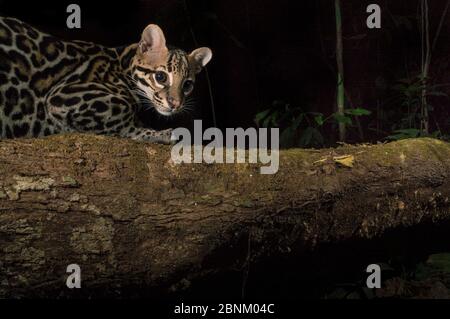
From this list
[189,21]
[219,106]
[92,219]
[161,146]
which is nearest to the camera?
[92,219]

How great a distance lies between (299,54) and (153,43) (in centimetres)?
212

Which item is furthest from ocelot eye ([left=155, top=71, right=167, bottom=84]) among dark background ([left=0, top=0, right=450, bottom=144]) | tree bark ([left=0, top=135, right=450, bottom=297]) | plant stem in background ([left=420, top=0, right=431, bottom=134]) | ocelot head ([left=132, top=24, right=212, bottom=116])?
plant stem in background ([left=420, top=0, right=431, bottom=134])

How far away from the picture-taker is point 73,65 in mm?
3465

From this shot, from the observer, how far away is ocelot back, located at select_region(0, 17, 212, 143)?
3260mm

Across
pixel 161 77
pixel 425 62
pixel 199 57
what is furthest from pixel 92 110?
pixel 425 62

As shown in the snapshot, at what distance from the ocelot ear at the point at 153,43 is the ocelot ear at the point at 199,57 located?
0.26 meters

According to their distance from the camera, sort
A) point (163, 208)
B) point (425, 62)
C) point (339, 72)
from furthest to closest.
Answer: point (425, 62)
point (339, 72)
point (163, 208)

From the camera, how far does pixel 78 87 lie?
10.9 feet

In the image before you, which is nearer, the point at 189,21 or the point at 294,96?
the point at 189,21

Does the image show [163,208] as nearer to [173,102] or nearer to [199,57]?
[173,102]

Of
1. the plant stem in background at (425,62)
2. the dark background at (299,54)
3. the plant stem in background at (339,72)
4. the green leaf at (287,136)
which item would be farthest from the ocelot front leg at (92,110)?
the plant stem in background at (425,62)
